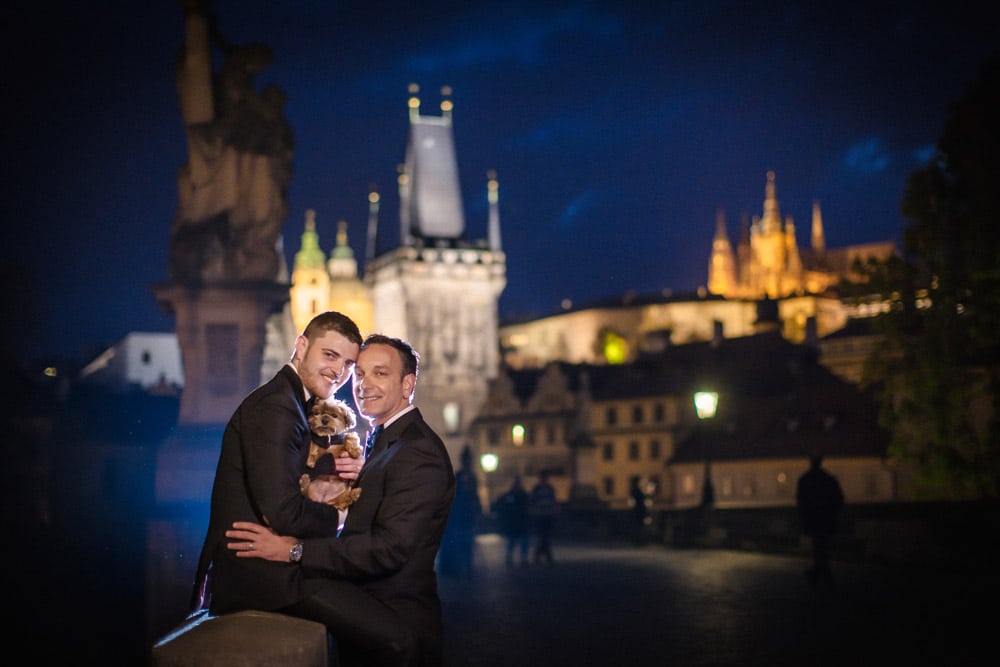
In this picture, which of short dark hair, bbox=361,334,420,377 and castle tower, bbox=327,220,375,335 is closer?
short dark hair, bbox=361,334,420,377

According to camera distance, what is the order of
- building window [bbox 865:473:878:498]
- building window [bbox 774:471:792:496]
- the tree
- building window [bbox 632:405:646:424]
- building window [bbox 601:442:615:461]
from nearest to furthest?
the tree < building window [bbox 865:473:878:498] < building window [bbox 774:471:792:496] < building window [bbox 632:405:646:424] < building window [bbox 601:442:615:461]

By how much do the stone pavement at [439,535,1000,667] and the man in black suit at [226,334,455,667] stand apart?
5.21m

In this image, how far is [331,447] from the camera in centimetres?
579

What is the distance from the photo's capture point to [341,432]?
5848 millimetres

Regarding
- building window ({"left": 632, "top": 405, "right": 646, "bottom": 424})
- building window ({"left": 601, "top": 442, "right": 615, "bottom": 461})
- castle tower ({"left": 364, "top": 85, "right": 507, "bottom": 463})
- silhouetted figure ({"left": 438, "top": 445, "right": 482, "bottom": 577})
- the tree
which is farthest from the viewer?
castle tower ({"left": 364, "top": 85, "right": 507, "bottom": 463})

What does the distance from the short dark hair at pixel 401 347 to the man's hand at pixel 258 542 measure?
0.94 metres

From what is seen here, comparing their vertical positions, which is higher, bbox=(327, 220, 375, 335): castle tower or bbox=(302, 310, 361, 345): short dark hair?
bbox=(327, 220, 375, 335): castle tower

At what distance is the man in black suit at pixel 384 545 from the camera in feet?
17.4

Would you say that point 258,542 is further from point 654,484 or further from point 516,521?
point 654,484

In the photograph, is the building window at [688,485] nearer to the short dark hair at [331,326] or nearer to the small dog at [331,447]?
the small dog at [331,447]

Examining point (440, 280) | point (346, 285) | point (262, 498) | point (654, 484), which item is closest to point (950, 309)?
point (262, 498)

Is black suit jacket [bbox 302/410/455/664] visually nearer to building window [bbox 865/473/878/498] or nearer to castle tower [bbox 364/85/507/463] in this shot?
building window [bbox 865/473/878/498]

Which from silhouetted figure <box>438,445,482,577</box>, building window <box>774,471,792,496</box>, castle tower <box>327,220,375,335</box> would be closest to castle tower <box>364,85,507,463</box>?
castle tower <box>327,220,375,335</box>

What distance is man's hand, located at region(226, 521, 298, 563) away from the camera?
515 cm
